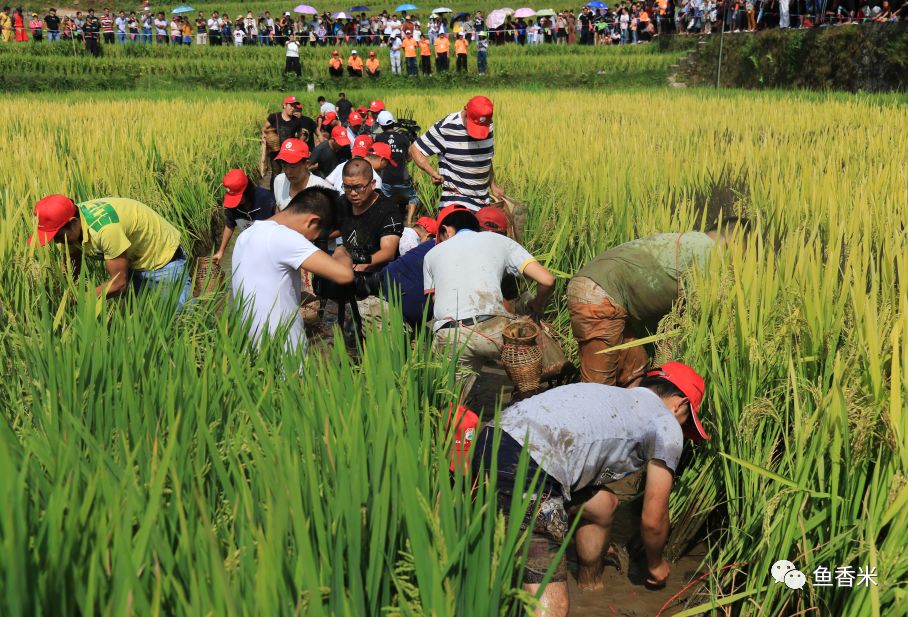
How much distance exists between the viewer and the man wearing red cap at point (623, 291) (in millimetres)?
3633

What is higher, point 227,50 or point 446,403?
point 227,50

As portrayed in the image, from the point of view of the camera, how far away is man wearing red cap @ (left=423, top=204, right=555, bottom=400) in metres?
3.62

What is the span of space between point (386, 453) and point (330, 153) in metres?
7.28

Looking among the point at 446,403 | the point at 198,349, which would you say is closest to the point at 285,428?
the point at 446,403

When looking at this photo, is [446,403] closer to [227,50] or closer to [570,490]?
[570,490]

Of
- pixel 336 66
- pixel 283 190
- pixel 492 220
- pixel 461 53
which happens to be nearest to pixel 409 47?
pixel 461 53

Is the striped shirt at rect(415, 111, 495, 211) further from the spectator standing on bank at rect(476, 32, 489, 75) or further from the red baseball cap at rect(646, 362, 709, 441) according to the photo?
the spectator standing on bank at rect(476, 32, 489, 75)

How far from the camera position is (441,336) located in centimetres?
364

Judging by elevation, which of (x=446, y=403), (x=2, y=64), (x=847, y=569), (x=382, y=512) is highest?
(x=2, y=64)

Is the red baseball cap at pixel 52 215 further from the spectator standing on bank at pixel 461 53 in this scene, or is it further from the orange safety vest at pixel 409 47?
the orange safety vest at pixel 409 47

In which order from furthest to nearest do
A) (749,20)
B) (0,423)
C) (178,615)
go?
(749,20) < (0,423) < (178,615)

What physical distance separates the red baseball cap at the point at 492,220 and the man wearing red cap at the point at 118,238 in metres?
1.50

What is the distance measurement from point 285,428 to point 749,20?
24.6 meters

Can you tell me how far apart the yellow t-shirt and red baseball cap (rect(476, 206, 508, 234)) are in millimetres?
1585
